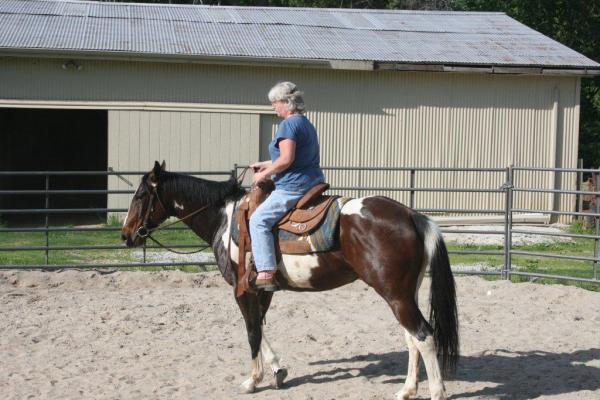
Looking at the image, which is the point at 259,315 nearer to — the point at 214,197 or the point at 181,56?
the point at 214,197

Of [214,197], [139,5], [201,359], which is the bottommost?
[201,359]

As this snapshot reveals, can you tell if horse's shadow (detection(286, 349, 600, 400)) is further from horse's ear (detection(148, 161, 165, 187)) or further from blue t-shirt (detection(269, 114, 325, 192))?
horse's ear (detection(148, 161, 165, 187))

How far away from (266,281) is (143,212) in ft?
4.11

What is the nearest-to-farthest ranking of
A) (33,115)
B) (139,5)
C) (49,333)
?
(49,333), (139,5), (33,115)

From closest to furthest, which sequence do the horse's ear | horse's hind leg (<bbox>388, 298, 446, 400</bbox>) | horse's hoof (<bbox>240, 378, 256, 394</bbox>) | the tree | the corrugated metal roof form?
horse's hind leg (<bbox>388, 298, 446, 400</bbox>)
horse's hoof (<bbox>240, 378, 256, 394</bbox>)
the horse's ear
the corrugated metal roof
the tree

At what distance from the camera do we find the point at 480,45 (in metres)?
17.3

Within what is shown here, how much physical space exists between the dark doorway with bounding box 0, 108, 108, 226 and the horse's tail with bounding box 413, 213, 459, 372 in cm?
1499

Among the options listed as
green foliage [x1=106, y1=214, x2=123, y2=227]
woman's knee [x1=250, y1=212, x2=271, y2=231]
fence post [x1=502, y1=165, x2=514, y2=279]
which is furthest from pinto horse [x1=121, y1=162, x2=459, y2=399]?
green foliage [x1=106, y1=214, x2=123, y2=227]

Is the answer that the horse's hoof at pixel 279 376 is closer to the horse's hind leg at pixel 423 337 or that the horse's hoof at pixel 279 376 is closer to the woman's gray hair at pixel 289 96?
the horse's hind leg at pixel 423 337

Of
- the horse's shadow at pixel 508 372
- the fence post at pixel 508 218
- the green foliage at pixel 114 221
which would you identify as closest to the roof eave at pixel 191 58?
the green foliage at pixel 114 221

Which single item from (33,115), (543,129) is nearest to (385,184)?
(543,129)

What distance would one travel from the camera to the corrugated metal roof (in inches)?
605

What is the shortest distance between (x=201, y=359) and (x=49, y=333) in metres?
1.62

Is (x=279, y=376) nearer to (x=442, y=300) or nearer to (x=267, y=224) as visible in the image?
(x=267, y=224)
